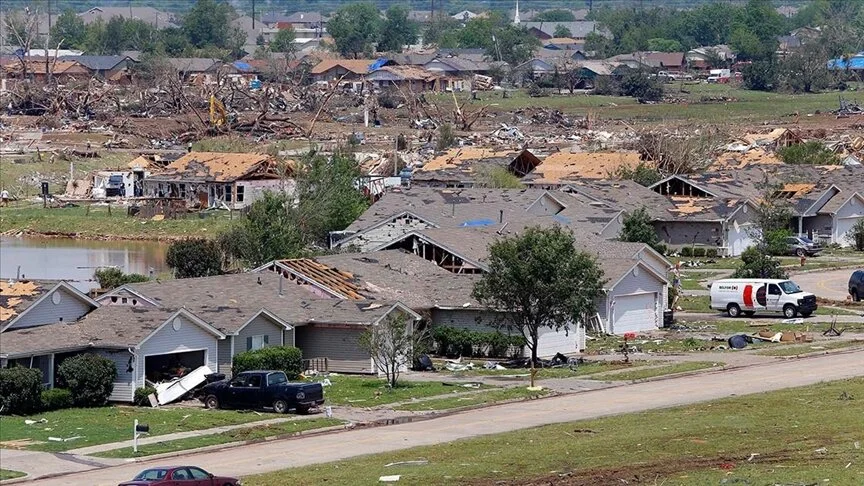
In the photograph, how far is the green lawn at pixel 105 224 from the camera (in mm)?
85438

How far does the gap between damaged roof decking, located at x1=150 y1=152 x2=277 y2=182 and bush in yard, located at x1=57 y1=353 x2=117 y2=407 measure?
2138 inches

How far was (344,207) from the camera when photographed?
234ft

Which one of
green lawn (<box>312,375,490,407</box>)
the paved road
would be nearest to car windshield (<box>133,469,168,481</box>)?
the paved road

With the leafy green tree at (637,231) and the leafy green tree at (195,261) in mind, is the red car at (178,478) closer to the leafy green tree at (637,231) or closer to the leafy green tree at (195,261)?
the leafy green tree at (195,261)

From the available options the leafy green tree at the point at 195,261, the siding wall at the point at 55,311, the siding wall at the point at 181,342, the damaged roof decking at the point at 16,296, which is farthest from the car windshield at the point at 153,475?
the leafy green tree at the point at 195,261

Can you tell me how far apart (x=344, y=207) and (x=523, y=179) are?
2125 cm

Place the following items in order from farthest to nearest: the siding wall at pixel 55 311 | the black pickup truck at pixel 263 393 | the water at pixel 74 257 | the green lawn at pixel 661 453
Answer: the water at pixel 74 257 < the siding wall at pixel 55 311 < the black pickup truck at pixel 263 393 < the green lawn at pixel 661 453

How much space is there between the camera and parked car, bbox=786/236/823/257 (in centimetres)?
7556

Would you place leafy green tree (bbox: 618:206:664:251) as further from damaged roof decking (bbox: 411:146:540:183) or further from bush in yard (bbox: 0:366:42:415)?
bush in yard (bbox: 0:366:42:415)

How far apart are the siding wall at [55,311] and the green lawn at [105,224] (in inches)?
1548

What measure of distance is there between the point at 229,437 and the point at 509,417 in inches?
226

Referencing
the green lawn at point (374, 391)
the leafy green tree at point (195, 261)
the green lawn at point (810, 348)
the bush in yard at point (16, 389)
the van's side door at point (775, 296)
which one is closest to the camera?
the bush in yard at point (16, 389)

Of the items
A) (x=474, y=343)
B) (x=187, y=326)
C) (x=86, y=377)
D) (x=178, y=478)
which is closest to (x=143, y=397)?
(x=86, y=377)

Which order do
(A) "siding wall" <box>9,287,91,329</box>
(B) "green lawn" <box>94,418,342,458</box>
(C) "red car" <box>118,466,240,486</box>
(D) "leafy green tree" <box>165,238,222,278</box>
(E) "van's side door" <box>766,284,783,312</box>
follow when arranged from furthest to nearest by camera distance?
1. (D) "leafy green tree" <box>165,238,222,278</box>
2. (E) "van's side door" <box>766,284,783,312</box>
3. (A) "siding wall" <box>9,287,91,329</box>
4. (B) "green lawn" <box>94,418,342,458</box>
5. (C) "red car" <box>118,466,240,486</box>
